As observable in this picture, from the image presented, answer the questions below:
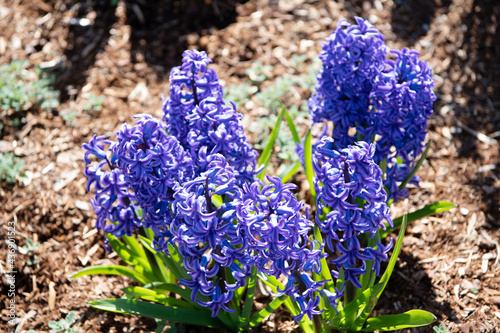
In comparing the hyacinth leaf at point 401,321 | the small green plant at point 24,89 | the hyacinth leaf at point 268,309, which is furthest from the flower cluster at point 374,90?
the small green plant at point 24,89

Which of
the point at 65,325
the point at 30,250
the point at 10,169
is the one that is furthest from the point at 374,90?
the point at 10,169

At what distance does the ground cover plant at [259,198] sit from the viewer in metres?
2.06

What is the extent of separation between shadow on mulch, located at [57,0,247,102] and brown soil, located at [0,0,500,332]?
0.01 m

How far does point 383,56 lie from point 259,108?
66.9 inches

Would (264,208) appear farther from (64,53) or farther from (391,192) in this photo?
(64,53)

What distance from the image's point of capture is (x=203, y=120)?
2.43m

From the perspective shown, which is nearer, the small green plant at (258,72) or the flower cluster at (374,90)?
the flower cluster at (374,90)

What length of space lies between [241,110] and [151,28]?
1.67 metres

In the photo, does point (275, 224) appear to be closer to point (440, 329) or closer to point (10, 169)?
point (440, 329)

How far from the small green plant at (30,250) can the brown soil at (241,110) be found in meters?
0.03

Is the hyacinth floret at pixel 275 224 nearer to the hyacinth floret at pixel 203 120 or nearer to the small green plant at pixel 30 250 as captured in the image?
the hyacinth floret at pixel 203 120

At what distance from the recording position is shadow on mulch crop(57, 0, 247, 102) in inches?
192

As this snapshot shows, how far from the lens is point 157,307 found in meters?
2.58

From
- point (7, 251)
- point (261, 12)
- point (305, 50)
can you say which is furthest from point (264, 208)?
point (261, 12)
